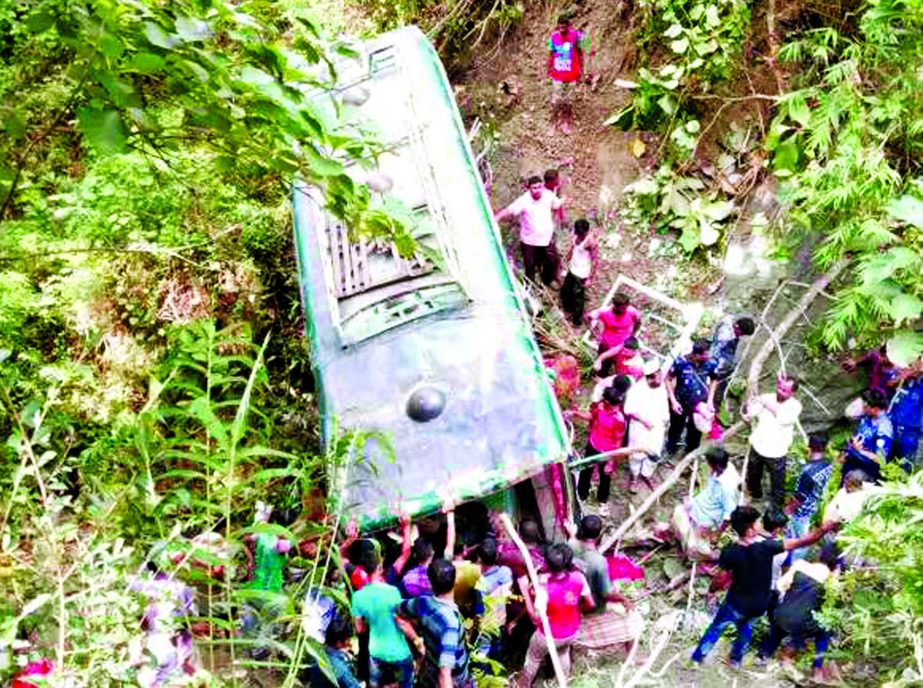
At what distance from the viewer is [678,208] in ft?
29.6

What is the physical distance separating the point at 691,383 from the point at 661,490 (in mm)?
890

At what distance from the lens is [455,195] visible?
790cm

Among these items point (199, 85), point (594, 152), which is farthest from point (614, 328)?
point (199, 85)

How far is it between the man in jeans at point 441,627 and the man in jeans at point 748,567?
168 cm

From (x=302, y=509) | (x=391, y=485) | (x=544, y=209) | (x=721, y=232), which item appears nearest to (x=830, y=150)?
(x=721, y=232)

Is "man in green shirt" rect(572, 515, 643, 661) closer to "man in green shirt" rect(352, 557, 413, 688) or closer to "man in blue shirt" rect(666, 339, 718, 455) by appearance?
"man in green shirt" rect(352, 557, 413, 688)

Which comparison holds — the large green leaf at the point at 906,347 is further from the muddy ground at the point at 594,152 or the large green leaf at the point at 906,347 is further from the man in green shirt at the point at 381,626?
the man in green shirt at the point at 381,626

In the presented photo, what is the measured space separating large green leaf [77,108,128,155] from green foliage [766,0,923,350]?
15.1ft

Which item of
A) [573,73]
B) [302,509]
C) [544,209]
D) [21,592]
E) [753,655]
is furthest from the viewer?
[573,73]

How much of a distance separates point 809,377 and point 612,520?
199 centimetres

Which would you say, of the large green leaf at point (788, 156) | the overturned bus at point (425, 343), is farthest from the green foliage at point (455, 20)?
the large green leaf at point (788, 156)

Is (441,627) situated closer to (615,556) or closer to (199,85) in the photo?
(615,556)

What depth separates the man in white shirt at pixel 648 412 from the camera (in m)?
7.09

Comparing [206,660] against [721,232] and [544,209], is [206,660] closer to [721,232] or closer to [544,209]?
[544,209]
